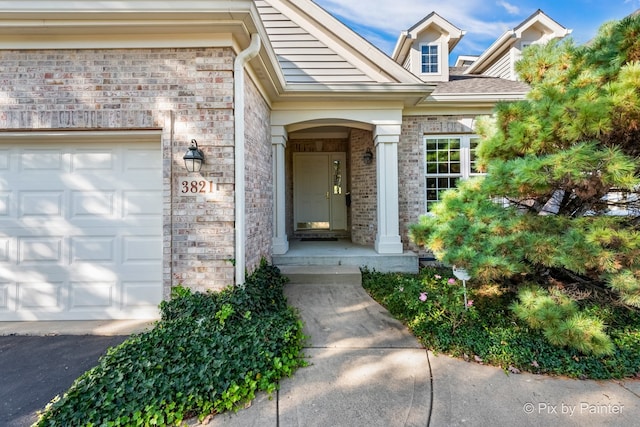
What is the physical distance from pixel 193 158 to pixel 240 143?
53 centimetres

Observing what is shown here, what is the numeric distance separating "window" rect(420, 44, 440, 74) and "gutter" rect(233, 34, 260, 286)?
5378 millimetres

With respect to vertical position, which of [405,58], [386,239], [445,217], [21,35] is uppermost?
[405,58]

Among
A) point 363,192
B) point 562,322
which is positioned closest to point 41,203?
point 363,192

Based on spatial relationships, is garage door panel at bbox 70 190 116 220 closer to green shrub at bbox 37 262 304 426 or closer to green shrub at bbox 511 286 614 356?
green shrub at bbox 37 262 304 426

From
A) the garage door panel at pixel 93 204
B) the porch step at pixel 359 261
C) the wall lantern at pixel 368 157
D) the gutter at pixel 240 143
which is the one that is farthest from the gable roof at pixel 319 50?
the garage door panel at pixel 93 204

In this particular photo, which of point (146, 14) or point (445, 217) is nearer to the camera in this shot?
point (146, 14)

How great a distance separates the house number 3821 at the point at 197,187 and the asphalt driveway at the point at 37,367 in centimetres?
172

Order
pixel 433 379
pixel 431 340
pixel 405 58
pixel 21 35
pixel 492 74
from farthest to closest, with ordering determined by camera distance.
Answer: pixel 492 74
pixel 405 58
pixel 21 35
pixel 431 340
pixel 433 379

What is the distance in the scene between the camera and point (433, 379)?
2594 mm

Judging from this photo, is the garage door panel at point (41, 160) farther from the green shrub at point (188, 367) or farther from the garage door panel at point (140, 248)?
the green shrub at point (188, 367)

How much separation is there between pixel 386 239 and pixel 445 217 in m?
2.17

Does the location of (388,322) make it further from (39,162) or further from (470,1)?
(470,1)

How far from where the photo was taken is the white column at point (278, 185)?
227 inches

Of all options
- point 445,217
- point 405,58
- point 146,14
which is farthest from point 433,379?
point 405,58
